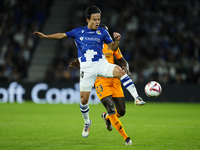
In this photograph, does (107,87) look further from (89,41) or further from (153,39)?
(153,39)

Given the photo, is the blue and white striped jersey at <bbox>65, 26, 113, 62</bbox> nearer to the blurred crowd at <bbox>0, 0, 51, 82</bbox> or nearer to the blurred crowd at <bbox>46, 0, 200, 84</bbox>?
the blurred crowd at <bbox>46, 0, 200, 84</bbox>

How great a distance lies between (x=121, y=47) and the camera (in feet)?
62.8

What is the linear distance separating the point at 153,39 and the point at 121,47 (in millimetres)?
1976

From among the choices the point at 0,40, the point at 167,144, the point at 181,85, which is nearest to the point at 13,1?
the point at 0,40

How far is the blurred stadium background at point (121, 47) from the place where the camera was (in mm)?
17234

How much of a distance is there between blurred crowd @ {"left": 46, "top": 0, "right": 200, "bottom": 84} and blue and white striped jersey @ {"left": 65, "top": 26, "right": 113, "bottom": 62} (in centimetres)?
1128

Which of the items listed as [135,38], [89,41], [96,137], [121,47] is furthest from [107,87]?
[135,38]

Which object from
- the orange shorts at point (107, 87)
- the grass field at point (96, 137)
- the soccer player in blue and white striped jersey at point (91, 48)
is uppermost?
the soccer player in blue and white striped jersey at point (91, 48)

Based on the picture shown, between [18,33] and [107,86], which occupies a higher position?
[18,33]

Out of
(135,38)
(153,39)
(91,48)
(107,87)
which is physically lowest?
(107,87)

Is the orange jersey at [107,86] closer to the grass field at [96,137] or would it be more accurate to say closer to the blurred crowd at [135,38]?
the grass field at [96,137]

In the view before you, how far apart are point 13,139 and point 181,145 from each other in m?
3.29

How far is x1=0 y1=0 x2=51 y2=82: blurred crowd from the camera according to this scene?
61.6 ft

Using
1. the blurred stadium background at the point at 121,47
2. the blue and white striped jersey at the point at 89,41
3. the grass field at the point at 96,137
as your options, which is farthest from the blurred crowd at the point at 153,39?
the blue and white striped jersey at the point at 89,41
